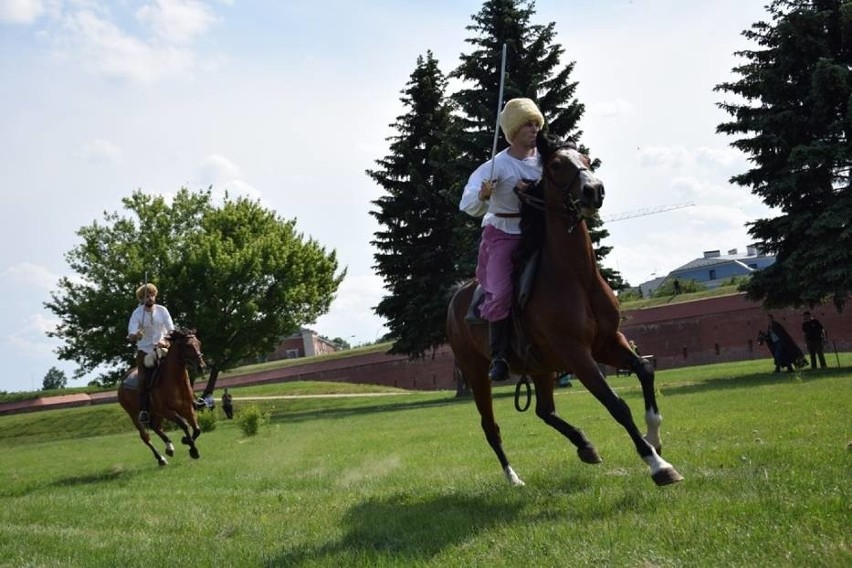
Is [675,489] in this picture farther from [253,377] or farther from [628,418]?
[253,377]

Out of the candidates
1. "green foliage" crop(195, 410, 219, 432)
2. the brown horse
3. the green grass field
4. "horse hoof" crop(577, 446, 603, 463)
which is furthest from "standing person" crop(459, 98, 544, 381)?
"green foliage" crop(195, 410, 219, 432)

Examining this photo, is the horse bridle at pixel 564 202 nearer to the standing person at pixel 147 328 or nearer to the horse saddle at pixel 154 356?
the standing person at pixel 147 328

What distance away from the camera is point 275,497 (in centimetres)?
967

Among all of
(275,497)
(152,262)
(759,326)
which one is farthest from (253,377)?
(275,497)

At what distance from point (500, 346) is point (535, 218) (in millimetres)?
1258

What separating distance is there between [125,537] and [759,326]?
5375cm

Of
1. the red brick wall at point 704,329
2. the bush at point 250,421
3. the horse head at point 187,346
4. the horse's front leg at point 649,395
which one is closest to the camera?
the horse's front leg at point 649,395

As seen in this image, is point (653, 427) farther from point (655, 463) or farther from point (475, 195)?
point (475, 195)

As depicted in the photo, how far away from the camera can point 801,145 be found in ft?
99.3

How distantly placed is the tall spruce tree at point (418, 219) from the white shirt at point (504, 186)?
3305 cm

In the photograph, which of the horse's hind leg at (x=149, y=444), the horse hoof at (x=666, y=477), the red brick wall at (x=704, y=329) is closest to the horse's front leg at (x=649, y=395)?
the horse hoof at (x=666, y=477)

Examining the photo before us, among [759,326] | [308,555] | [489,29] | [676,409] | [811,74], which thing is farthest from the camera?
[759,326]

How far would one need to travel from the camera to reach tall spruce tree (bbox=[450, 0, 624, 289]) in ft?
126

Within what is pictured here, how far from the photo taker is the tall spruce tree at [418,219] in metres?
43.1
